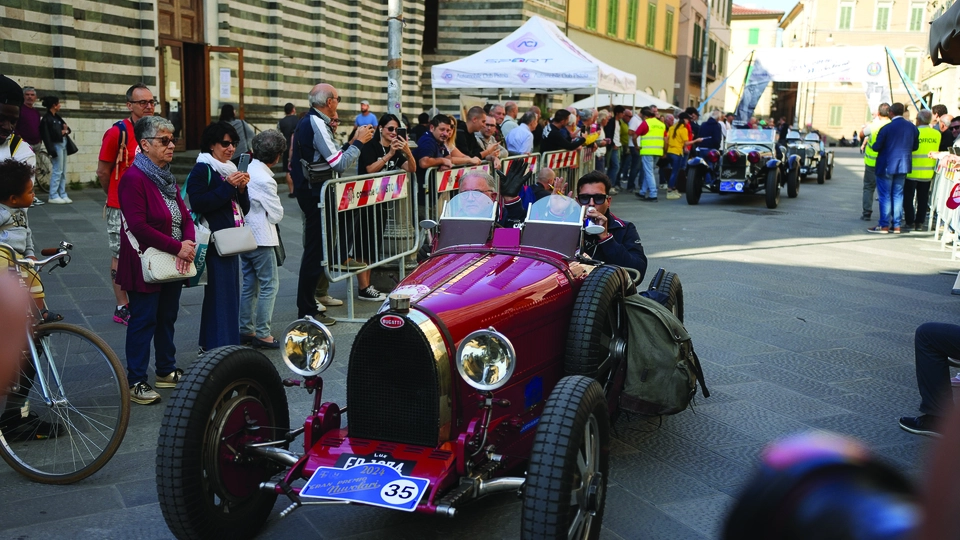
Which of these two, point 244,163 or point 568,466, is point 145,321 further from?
point 568,466

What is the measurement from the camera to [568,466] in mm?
3043

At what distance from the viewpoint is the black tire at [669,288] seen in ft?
18.1

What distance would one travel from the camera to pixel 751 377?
233 inches

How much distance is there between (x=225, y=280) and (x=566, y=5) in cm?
2760

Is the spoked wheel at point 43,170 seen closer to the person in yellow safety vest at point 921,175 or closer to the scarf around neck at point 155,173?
the scarf around neck at point 155,173

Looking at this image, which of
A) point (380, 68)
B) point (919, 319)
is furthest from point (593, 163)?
point (380, 68)

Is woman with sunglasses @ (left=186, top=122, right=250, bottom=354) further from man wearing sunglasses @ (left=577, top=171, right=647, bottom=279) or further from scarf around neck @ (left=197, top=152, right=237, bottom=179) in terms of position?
man wearing sunglasses @ (left=577, top=171, right=647, bottom=279)

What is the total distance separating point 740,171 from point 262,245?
1207cm

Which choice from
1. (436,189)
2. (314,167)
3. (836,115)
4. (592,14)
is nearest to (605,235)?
(314,167)

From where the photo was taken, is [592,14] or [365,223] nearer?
[365,223]

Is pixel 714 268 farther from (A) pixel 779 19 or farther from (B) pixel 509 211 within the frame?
(A) pixel 779 19

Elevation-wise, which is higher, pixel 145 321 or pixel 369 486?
pixel 145 321

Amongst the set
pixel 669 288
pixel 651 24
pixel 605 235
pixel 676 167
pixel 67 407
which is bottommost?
pixel 67 407

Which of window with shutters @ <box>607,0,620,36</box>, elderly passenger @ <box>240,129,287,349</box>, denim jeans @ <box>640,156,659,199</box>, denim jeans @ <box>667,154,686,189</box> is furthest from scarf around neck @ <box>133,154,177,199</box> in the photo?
window with shutters @ <box>607,0,620,36</box>
